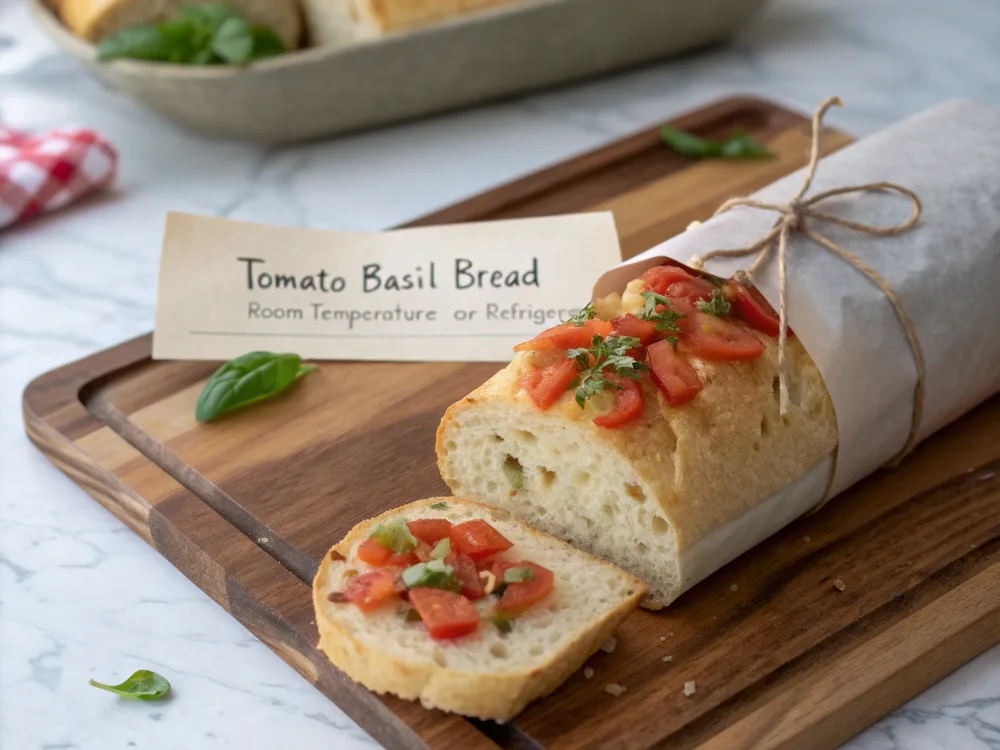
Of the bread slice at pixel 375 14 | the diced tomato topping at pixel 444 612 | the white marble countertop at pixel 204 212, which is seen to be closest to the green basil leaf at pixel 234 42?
the bread slice at pixel 375 14

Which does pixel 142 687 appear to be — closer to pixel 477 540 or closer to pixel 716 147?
pixel 477 540

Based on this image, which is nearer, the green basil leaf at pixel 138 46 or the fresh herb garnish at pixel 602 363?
the fresh herb garnish at pixel 602 363

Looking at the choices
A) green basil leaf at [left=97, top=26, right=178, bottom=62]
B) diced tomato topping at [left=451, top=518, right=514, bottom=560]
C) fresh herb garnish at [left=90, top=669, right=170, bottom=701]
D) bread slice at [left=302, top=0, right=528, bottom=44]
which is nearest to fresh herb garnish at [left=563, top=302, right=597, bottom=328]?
diced tomato topping at [left=451, top=518, right=514, bottom=560]

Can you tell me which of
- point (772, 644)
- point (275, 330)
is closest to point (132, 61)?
point (275, 330)

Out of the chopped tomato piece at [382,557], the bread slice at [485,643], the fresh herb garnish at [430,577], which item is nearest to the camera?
the bread slice at [485,643]

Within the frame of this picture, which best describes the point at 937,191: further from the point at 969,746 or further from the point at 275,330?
the point at 275,330

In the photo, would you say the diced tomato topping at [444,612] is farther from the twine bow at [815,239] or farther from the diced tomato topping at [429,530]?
the twine bow at [815,239]
